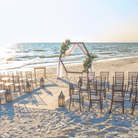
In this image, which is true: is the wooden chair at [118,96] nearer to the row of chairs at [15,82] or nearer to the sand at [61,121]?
the sand at [61,121]

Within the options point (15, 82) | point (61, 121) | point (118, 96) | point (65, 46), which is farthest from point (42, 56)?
point (61, 121)

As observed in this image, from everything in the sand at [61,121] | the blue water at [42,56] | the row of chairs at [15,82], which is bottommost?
the sand at [61,121]

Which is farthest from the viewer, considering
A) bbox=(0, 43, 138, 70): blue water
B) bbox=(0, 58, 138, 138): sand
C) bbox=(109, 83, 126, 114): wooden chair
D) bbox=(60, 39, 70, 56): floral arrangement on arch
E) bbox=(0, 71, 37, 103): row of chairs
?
bbox=(0, 43, 138, 70): blue water

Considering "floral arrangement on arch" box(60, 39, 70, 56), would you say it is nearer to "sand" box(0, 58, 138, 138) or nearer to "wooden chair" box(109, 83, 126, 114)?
"sand" box(0, 58, 138, 138)

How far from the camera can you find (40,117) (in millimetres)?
5164

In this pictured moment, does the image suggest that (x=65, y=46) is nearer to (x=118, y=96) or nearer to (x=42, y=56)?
(x=118, y=96)

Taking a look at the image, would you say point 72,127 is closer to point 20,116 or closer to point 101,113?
point 101,113

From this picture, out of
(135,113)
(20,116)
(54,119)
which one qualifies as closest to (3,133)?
(20,116)

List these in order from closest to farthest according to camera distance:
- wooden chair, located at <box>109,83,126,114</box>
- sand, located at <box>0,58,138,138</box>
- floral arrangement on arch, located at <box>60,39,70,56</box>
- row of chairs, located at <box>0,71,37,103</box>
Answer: sand, located at <box>0,58,138,138</box> < wooden chair, located at <box>109,83,126,114</box> < row of chairs, located at <box>0,71,37,103</box> < floral arrangement on arch, located at <box>60,39,70,56</box>

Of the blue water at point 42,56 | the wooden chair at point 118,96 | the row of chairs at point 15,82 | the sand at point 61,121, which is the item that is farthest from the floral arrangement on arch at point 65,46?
the blue water at point 42,56

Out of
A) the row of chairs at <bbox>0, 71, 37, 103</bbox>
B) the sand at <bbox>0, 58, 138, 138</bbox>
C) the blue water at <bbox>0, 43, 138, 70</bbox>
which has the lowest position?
the sand at <bbox>0, 58, 138, 138</bbox>

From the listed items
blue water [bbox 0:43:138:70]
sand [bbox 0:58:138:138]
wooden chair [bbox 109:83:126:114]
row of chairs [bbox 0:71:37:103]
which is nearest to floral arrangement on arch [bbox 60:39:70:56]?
row of chairs [bbox 0:71:37:103]

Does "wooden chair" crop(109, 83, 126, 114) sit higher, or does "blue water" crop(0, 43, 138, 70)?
"blue water" crop(0, 43, 138, 70)

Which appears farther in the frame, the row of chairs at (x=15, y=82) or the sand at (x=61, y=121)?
the row of chairs at (x=15, y=82)
